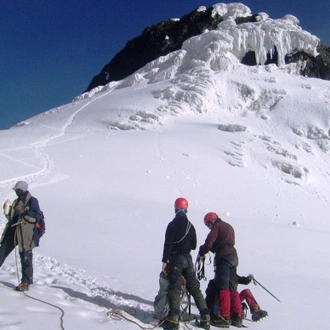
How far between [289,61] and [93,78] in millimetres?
25448

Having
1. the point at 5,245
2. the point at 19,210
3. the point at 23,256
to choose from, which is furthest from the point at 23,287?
the point at 19,210

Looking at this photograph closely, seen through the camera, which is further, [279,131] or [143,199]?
[279,131]

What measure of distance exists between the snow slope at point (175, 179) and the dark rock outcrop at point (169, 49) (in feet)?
5.23

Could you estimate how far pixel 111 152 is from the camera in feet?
63.2

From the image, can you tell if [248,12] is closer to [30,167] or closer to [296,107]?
[296,107]

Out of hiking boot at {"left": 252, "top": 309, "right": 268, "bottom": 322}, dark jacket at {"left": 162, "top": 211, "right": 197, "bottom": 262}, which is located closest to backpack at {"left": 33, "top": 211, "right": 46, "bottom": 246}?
dark jacket at {"left": 162, "top": 211, "right": 197, "bottom": 262}

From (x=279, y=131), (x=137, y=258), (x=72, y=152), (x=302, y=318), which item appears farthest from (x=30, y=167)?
(x=279, y=131)

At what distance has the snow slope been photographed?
5664 mm

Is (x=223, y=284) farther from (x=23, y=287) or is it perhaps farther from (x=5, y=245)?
(x=5, y=245)

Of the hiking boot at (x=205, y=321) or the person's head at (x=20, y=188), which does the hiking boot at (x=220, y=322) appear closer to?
the hiking boot at (x=205, y=321)

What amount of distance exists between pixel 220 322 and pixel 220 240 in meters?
0.99

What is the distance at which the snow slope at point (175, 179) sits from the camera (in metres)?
5.66

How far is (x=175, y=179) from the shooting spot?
16578 millimetres

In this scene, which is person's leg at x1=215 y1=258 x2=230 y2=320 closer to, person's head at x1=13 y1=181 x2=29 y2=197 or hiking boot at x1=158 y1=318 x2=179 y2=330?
hiking boot at x1=158 y1=318 x2=179 y2=330
